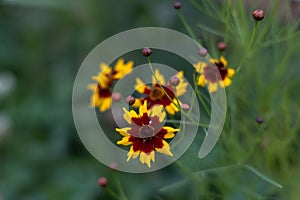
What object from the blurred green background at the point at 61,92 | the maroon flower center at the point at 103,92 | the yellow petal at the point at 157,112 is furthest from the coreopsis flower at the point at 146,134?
the blurred green background at the point at 61,92

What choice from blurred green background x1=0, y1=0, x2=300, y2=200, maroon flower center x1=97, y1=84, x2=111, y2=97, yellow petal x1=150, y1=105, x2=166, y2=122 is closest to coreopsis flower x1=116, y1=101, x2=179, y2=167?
yellow petal x1=150, y1=105, x2=166, y2=122

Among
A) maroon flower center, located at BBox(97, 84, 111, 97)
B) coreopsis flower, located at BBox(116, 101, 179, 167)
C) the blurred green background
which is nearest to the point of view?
coreopsis flower, located at BBox(116, 101, 179, 167)

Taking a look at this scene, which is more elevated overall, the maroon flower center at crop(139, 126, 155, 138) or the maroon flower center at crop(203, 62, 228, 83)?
the maroon flower center at crop(203, 62, 228, 83)

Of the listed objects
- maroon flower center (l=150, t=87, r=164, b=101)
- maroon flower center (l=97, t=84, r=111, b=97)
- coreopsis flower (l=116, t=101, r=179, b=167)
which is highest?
maroon flower center (l=97, t=84, r=111, b=97)

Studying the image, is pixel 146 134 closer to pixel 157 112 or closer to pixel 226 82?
pixel 157 112

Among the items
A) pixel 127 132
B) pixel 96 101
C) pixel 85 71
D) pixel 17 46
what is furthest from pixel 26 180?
pixel 127 132

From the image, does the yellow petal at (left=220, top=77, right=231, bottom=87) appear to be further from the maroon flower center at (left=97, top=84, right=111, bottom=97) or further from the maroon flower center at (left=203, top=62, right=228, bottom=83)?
the maroon flower center at (left=97, top=84, right=111, bottom=97)

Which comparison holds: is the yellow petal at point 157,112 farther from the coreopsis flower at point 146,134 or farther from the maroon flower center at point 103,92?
the maroon flower center at point 103,92

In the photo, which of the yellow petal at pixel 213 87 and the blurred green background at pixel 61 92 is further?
the blurred green background at pixel 61 92

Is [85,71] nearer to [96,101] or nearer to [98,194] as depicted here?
[98,194]

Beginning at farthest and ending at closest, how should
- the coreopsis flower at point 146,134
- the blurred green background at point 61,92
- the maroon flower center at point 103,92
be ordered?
1. the blurred green background at point 61,92
2. the maroon flower center at point 103,92
3. the coreopsis flower at point 146,134
